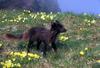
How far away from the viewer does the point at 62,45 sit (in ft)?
47.5

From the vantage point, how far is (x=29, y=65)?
11.8 meters

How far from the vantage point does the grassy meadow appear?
472 inches

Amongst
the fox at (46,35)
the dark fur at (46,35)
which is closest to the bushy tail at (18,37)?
the fox at (46,35)

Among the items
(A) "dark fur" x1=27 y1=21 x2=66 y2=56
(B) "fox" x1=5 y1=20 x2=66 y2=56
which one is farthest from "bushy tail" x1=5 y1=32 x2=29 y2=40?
(A) "dark fur" x1=27 y1=21 x2=66 y2=56

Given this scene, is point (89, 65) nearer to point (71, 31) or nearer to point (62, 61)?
point (62, 61)

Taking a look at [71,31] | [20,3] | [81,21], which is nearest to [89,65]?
[71,31]

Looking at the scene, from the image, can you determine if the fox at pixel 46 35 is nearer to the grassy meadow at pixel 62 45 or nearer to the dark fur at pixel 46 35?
the dark fur at pixel 46 35

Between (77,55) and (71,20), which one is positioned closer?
(77,55)

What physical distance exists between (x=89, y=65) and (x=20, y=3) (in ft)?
72.0

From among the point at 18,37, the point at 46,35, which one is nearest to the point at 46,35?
the point at 46,35

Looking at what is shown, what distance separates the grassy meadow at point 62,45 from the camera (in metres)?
12.0

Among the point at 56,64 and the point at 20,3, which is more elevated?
the point at 56,64

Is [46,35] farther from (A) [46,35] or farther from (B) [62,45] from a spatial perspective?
(B) [62,45]

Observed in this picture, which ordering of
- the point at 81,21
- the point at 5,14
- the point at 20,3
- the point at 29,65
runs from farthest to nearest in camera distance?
the point at 20,3
the point at 5,14
the point at 81,21
the point at 29,65
